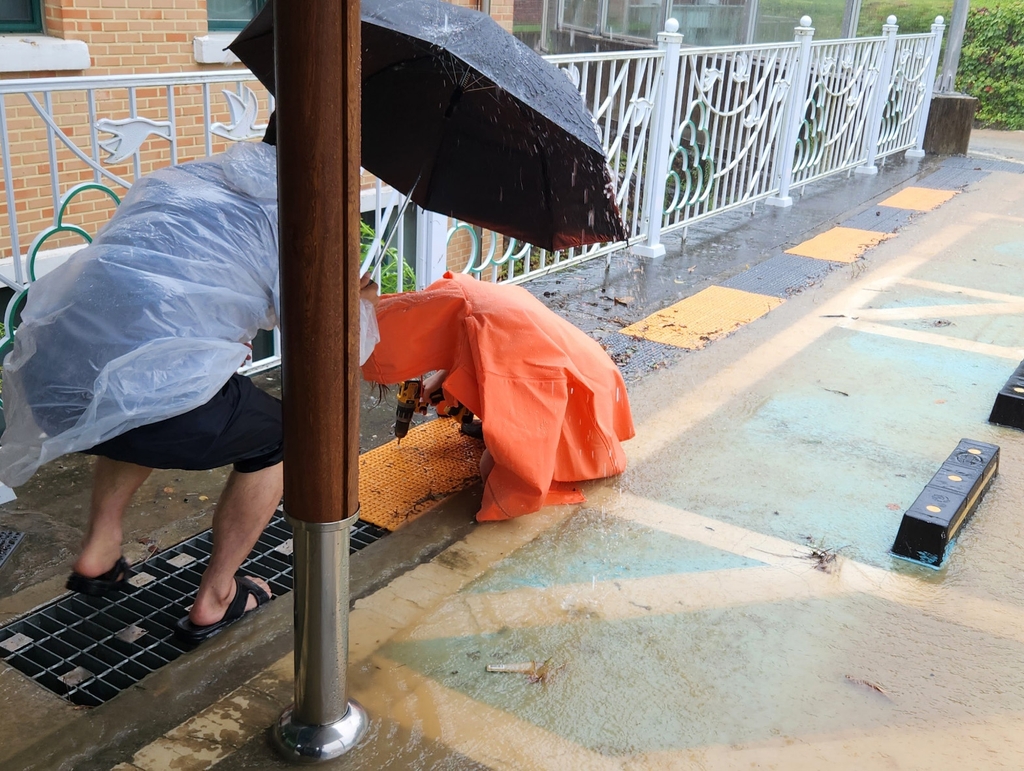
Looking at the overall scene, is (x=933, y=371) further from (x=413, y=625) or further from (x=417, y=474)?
(x=413, y=625)

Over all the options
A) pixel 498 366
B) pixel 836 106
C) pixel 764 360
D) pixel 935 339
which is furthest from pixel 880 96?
pixel 498 366

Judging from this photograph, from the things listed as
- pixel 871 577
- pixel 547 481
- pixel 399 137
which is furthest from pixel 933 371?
pixel 399 137

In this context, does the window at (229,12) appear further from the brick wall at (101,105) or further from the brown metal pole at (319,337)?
the brown metal pole at (319,337)

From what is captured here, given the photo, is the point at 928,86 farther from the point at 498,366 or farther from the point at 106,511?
the point at 106,511

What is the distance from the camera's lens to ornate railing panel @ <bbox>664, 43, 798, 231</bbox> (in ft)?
23.5

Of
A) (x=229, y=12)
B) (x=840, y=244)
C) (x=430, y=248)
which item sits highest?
(x=229, y=12)

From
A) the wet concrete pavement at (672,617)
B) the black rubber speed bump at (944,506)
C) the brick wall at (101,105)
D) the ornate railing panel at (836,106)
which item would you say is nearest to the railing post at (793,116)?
the ornate railing panel at (836,106)

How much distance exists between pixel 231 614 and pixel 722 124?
20.7ft

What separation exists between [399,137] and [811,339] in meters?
3.13

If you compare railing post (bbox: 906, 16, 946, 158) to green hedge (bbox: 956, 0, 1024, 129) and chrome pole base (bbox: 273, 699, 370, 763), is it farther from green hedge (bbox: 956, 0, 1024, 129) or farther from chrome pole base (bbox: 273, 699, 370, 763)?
chrome pole base (bbox: 273, 699, 370, 763)

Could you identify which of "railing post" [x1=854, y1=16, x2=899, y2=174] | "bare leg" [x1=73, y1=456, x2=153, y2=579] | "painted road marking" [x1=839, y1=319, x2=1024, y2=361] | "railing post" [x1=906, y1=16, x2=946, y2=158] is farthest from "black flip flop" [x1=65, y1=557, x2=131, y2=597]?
"railing post" [x1=906, y1=16, x2=946, y2=158]

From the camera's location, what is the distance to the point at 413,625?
2.87 metres

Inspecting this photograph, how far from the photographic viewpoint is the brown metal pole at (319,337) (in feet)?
6.09

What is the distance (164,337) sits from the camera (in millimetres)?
2447
